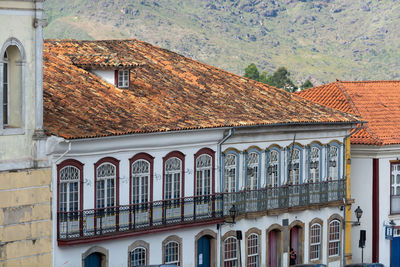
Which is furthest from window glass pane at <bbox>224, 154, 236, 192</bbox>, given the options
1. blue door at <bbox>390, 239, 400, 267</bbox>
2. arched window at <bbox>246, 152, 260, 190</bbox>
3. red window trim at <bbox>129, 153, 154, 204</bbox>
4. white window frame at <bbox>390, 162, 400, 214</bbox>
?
blue door at <bbox>390, 239, 400, 267</bbox>

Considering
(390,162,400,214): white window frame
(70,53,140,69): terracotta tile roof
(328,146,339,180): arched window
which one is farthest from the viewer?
(390,162,400,214): white window frame

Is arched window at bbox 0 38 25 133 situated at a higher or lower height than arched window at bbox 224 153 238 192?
higher

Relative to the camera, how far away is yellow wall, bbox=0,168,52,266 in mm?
35781

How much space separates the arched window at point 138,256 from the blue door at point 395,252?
15.8 m

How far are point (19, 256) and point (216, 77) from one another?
15.9 m

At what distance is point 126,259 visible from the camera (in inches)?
1617

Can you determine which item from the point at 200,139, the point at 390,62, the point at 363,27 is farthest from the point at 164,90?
the point at 363,27

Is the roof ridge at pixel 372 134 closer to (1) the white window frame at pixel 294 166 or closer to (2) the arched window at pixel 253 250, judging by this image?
(1) the white window frame at pixel 294 166

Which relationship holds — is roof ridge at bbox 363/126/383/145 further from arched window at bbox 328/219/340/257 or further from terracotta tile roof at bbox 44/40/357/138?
arched window at bbox 328/219/340/257

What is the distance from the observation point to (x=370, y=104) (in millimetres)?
56000

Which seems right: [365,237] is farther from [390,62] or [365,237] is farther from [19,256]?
[390,62]

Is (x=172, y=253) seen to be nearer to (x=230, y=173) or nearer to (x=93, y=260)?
(x=93, y=260)

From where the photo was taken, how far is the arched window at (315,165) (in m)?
50.1

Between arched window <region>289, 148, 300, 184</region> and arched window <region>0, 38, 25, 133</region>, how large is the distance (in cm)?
1546
